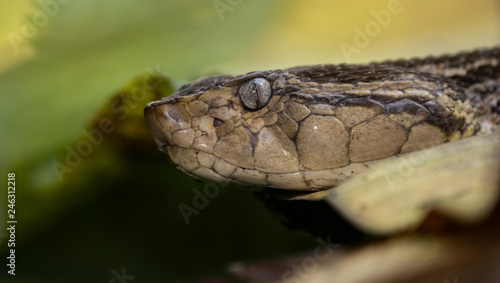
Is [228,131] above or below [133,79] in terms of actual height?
below

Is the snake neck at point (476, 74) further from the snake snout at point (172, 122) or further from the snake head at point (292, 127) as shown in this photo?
the snake snout at point (172, 122)

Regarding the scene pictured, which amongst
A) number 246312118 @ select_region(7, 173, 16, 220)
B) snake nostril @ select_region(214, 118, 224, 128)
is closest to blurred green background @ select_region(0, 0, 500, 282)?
number 246312118 @ select_region(7, 173, 16, 220)

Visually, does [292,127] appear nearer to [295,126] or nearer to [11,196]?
[295,126]

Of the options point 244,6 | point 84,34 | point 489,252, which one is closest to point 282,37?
point 244,6

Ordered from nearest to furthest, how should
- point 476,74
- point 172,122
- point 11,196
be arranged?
point 172,122 < point 11,196 < point 476,74

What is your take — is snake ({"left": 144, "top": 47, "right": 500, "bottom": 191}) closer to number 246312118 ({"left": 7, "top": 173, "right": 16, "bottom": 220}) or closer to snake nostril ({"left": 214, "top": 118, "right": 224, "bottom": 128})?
snake nostril ({"left": 214, "top": 118, "right": 224, "bottom": 128})

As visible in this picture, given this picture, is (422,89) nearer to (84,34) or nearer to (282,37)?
(282,37)

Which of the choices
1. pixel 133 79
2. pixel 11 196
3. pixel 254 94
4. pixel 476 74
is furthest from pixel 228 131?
pixel 476 74
